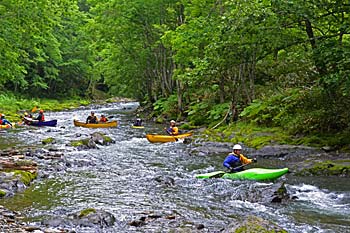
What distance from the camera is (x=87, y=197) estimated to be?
34.1 ft

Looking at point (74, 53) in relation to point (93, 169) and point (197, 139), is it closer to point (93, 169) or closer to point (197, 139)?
point (197, 139)

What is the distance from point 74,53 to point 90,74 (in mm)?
4340

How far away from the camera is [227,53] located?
693 inches

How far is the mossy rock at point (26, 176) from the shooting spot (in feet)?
37.3

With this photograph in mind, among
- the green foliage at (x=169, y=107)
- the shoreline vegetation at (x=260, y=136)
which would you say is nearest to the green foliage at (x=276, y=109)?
the shoreline vegetation at (x=260, y=136)

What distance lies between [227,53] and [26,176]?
9.53 meters

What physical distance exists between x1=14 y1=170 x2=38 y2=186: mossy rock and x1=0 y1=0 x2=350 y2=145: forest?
6.42 m

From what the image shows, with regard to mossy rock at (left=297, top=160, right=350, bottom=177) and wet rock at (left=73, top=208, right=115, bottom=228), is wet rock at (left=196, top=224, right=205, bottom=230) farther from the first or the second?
mossy rock at (left=297, top=160, right=350, bottom=177)

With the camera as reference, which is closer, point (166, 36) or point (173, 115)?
point (166, 36)

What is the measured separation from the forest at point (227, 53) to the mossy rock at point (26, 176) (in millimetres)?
6421

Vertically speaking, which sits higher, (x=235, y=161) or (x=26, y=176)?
(x=235, y=161)

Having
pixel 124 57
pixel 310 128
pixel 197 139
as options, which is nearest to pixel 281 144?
pixel 310 128

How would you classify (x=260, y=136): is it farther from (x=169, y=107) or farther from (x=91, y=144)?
(x=169, y=107)

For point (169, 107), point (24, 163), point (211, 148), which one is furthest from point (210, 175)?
point (169, 107)
